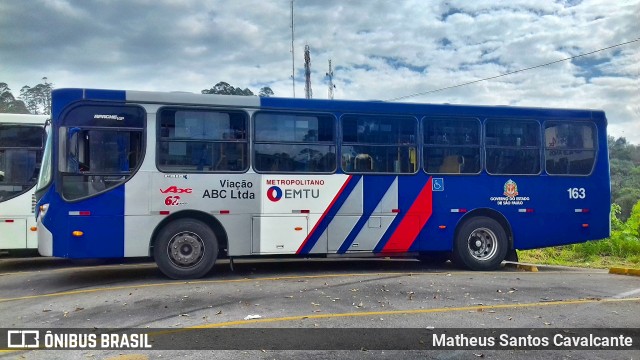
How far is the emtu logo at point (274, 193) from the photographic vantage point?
912 centimetres

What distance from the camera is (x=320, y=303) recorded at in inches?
272

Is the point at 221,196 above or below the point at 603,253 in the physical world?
above

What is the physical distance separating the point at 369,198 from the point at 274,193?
1.82 m

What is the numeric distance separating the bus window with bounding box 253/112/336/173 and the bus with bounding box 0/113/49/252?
5219 millimetres

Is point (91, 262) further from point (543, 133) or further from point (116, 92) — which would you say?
point (543, 133)

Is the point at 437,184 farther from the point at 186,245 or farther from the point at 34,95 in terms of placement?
the point at 34,95

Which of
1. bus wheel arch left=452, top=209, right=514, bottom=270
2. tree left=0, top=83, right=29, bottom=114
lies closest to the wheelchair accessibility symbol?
bus wheel arch left=452, top=209, right=514, bottom=270

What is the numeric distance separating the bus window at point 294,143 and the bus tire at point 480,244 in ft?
9.89

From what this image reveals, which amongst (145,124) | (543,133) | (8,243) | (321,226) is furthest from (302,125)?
(8,243)

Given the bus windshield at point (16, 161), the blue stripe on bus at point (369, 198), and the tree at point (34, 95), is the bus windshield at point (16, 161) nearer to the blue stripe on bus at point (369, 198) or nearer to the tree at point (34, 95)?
the blue stripe on bus at point (369, 198)

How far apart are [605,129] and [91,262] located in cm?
1069

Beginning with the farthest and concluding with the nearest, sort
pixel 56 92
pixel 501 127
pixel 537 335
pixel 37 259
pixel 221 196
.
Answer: pixel 37 259 → pixel 501 127 → pixel 221 196 → pixel 56 92 → pixel 537 335

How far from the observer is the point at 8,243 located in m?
10.7

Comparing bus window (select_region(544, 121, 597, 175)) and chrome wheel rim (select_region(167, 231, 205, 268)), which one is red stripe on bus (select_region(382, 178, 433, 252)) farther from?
chrome wheel rim (select_region(167, 231, 205, 268))
